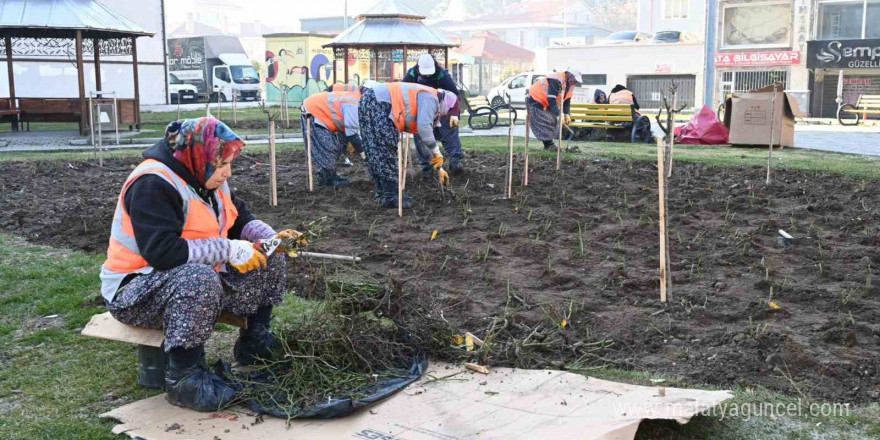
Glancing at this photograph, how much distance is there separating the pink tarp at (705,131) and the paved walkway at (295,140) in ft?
4.32

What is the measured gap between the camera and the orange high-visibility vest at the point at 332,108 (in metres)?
9.20

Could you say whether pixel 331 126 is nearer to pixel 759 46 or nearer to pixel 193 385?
pixel 193 385

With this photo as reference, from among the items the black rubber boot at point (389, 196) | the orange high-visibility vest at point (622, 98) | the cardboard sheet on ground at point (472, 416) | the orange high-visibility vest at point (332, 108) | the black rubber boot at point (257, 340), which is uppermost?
the orange high-visibility vest at point (622, 98)

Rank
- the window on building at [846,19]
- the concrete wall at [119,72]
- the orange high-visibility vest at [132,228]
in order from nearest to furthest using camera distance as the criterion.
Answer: the orange high-visibility vest at [132,228], the concrete wall at [119,72], the window on building at [846,19]

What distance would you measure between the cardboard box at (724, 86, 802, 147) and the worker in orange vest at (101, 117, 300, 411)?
11176 mm

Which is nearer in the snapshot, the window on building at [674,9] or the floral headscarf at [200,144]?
the floral headscarf at [200,144]

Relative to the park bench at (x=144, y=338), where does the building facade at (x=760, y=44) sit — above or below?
above

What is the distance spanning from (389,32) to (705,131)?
11888 millimetres

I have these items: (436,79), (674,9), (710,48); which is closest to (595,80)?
(710,48)

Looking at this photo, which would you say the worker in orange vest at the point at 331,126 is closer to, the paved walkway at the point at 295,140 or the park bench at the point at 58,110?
the paved walkway at the point at 295,140

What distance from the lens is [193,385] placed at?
3.29m

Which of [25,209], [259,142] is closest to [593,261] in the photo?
[25,209]

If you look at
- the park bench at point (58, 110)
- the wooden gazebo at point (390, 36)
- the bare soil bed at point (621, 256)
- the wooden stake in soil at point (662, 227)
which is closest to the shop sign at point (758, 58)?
the wooden gazebo at point (390, 36)

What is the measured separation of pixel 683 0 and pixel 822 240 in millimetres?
44904
